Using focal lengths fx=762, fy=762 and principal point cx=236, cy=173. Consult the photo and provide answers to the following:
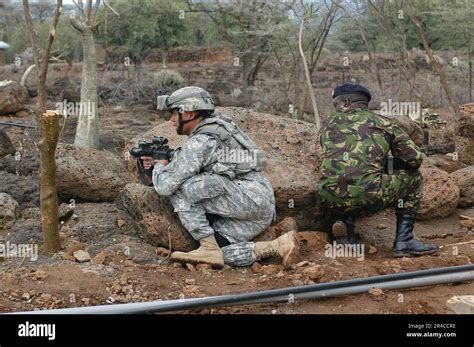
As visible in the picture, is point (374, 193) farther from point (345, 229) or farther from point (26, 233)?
point (26, 233)

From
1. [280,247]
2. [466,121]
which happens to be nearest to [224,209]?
[280,247]

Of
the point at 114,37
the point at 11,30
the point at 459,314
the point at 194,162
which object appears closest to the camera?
the point at 459,314

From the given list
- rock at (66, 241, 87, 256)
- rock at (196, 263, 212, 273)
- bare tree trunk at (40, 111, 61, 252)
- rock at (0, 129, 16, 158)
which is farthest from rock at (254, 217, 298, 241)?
rock at (0, 129, 16, 158)

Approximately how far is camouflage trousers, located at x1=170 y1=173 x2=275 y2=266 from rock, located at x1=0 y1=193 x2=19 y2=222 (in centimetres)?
171

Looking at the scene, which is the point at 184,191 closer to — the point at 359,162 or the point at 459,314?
the point at 359,162

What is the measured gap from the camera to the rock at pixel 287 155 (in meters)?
5.96

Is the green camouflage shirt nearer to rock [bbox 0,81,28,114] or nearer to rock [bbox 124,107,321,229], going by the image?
rock [bbox 124,107,321,229]

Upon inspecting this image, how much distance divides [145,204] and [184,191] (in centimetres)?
44

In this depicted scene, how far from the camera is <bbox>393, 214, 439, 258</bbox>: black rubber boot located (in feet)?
17.4

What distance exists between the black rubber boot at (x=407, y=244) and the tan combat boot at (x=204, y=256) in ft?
4.19

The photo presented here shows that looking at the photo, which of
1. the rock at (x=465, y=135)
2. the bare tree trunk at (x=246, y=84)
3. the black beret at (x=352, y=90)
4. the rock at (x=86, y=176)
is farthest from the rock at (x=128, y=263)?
the bare tree trunk at (x=246, y=84)
